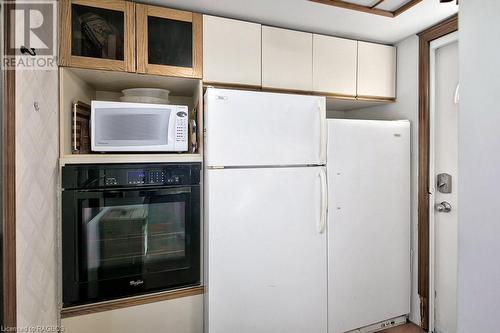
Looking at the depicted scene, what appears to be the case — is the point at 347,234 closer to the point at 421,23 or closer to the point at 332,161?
the point at 332,161

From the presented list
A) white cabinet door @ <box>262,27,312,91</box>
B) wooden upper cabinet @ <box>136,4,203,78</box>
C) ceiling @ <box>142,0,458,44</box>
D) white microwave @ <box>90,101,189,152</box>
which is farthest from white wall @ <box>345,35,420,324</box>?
white microwave @ <box>90,101,189,152</box>

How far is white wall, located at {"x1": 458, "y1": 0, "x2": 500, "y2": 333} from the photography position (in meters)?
0.93

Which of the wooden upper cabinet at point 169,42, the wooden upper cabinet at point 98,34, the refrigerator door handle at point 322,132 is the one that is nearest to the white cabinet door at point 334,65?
the refrigerator door handle at point 322,132

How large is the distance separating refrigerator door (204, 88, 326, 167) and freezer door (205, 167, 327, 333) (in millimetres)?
79

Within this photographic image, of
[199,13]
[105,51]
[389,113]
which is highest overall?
[199,13]

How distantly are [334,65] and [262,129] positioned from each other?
31.8 inches

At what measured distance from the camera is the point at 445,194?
1954mm

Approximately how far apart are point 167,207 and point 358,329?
5.18 feet

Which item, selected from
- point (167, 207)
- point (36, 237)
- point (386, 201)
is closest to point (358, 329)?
point (386, 201)

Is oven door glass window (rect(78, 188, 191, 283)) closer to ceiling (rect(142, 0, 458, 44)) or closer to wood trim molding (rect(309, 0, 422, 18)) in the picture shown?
ceiling (rect(142, 0, 458, 44))

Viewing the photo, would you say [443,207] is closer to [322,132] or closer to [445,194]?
[445,194]

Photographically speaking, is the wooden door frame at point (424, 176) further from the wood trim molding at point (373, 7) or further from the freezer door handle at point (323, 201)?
the freezer door handle at point (323, 201)

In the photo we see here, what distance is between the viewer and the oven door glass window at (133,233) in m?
1.49

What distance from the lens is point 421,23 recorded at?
6.11 feet
